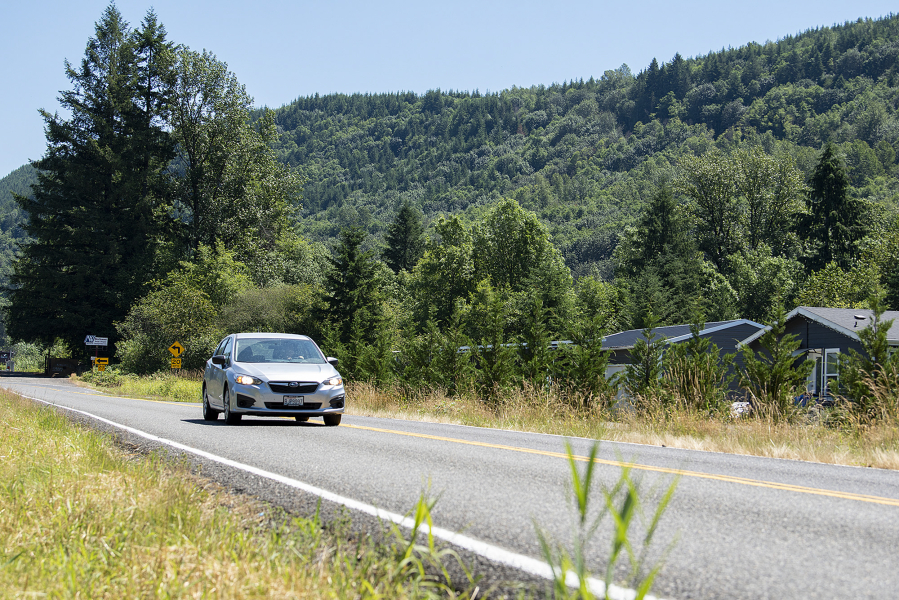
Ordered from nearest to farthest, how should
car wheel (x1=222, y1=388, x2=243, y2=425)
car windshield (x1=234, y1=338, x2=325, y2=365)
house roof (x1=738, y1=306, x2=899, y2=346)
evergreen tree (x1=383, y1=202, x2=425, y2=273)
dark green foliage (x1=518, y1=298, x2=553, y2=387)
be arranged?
car wheel (x1=222, y1=388, x2=243, y2=425), car windshield (x1=234, y1=338, x2=325, y2=365), dark green foliage (x1=518, y1=298, x2=553, y2=387), house roof (x1=738, y1=306, x2=899, y2=346), evergreen tree (x1=383, y1=202, x2=425, y2=273)

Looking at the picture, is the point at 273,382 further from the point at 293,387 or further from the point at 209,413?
the point at 209,413

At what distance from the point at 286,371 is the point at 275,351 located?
3.50ft

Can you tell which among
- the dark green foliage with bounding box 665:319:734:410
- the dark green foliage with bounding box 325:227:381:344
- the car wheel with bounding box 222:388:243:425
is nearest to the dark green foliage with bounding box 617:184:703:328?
the dark green foliage with bounding box 325:227:381:344

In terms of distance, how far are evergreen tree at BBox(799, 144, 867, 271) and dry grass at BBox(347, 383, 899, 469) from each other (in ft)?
179

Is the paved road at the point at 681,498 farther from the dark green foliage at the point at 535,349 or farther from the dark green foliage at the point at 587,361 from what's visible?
the dark green foliage at the point at 535,349

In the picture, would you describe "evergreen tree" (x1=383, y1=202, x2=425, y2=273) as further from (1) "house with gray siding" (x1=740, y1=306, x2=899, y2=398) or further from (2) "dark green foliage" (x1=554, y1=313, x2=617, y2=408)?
(2) "dark green foliage" (x1=554, y1=313, x2=617, y2=408)

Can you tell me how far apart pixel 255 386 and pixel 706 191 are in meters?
66.1

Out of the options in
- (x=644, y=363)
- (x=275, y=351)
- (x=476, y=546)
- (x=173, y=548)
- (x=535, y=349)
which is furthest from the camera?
(x=535, y=349)

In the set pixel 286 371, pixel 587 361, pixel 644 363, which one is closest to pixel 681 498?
pixel 286 371

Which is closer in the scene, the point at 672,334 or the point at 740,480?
the point at 740,480

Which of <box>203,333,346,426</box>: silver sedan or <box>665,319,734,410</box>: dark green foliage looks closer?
<box>203,333,346,426</box>: silver sedan

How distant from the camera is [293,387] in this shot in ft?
43.4

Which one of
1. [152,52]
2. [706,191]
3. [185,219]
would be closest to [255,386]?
[185,219]

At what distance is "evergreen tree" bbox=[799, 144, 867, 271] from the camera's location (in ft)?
211
